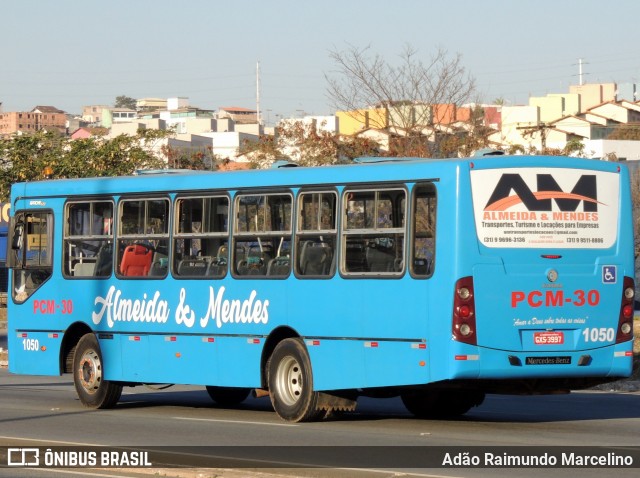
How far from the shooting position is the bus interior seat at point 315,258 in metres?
15.3

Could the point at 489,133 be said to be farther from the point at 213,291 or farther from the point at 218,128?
the point at 218,128

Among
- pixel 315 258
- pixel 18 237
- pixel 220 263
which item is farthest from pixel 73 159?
pixel 315 258

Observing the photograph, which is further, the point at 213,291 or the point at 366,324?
the point at 213,291

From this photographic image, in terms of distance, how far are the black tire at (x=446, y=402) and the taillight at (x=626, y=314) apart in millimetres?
2276

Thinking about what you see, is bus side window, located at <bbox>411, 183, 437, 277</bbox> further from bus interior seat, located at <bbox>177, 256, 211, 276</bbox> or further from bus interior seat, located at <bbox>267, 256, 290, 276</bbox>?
bus interior seat, located at <bbox>177, 256, 211, 276</bbox>

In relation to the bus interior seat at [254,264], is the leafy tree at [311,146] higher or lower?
higher

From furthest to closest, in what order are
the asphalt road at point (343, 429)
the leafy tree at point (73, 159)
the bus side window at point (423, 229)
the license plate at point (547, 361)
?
the leafy tree at point (73, 159), the bus side window at point (423, 229), the license plate at point (547, 361), the asphalt road at point (343, 429)

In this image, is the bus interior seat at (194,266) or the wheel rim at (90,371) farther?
the wheel rim at (90,371)

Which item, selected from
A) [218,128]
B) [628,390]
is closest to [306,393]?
[628,390]

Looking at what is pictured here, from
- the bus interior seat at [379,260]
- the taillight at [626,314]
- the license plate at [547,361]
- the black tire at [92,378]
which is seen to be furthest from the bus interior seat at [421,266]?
the black tire at [92,378]

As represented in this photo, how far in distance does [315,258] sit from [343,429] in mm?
2020

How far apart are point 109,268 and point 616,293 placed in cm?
701

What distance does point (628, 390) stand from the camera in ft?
69.7

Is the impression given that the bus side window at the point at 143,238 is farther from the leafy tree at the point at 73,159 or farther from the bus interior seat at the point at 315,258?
the leafy tree at the point at 73,159
